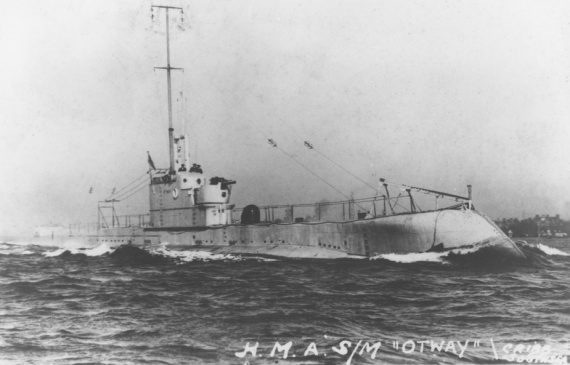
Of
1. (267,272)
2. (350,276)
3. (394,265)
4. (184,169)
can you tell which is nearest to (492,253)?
(394,265)

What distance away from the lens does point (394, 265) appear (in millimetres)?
18094

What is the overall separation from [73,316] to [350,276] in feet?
29.1

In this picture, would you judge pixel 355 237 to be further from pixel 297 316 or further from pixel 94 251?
pixel 94 251

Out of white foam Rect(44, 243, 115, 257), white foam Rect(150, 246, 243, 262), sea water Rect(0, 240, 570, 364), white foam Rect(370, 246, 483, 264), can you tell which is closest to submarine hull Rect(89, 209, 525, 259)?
white foam Rect(370, 246, 483, 264)

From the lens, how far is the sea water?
6859mm

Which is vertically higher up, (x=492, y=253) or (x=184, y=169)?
(x=184, y=169)

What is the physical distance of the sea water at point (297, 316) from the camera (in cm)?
686

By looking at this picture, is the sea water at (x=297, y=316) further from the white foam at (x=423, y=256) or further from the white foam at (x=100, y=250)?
the white foam at (x=100, y=250)

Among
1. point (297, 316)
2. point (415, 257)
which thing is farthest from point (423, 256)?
point (297, 316)

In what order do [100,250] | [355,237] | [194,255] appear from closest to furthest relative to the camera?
[355,237] → [194,255] → [100,250]

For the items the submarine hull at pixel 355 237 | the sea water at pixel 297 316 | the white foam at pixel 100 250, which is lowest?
the sea water at pixel 297 316

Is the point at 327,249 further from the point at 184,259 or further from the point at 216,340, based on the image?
the point at 216,340

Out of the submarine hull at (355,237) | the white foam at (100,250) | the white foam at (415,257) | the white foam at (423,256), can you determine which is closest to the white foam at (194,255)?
the submarine hull at (355,237)

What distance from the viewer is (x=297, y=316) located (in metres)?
9.38
